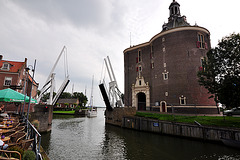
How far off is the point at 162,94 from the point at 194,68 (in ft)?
28.6

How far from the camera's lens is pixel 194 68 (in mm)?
26969

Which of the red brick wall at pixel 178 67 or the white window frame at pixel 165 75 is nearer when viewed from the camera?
the red brick wall at pixel 178 67

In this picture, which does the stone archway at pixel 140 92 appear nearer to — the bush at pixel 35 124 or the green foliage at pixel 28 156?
the bush at pixel 35 124

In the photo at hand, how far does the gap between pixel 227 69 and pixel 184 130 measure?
9.04m

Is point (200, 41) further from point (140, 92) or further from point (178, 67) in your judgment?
point (140, 92)

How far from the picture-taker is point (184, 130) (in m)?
16.4

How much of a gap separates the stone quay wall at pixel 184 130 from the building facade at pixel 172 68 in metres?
8.12

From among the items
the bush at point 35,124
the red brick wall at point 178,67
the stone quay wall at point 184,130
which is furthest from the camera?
the red brick wall at point 178,67

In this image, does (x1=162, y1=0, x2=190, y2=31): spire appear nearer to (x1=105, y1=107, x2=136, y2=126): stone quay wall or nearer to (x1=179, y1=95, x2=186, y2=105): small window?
A: (x1=179, y1=95, x2=186, y2=105): small window

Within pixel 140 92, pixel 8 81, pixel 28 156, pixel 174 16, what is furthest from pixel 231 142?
pixel 8 81

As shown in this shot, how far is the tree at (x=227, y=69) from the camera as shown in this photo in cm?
1438

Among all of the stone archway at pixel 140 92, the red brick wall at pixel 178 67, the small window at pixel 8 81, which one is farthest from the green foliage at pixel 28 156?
the stone archway at pixel 140 92

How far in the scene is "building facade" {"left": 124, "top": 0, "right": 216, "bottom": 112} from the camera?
26.6 metres

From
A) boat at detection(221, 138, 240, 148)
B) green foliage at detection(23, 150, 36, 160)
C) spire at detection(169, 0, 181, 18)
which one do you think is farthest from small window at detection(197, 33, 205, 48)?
green foliage at detection(23, 150, 36, 160)
